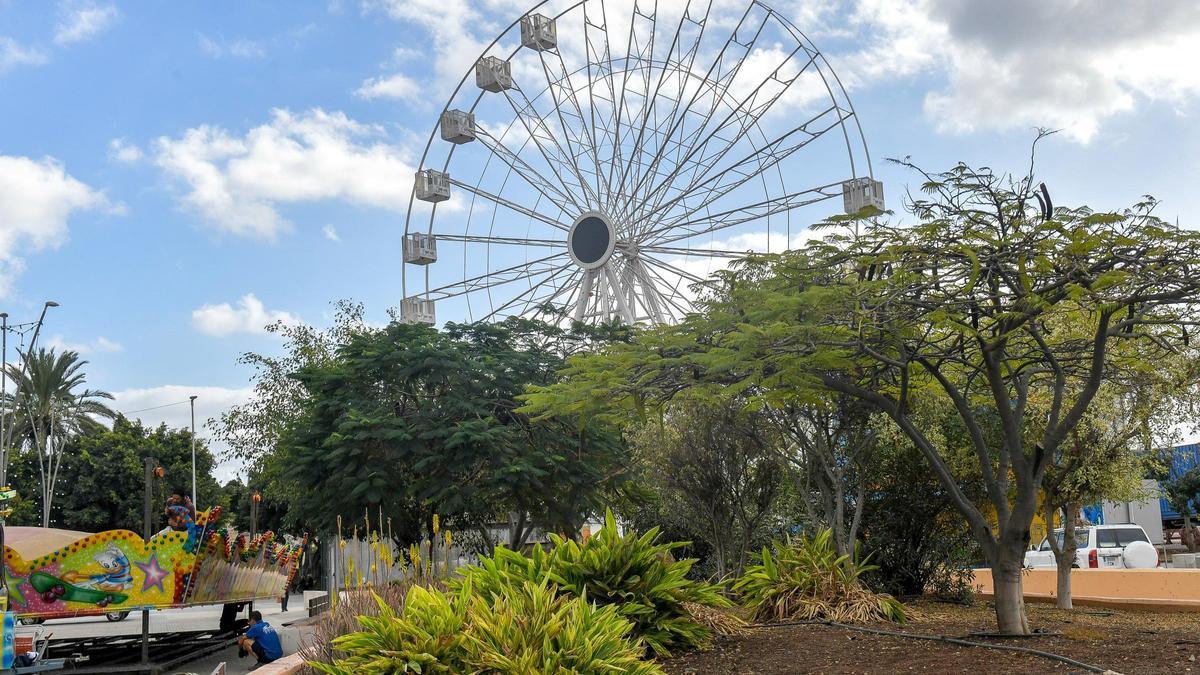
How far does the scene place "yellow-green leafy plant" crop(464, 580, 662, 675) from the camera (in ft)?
25.3

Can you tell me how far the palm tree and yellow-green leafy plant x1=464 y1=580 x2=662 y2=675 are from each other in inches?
1857

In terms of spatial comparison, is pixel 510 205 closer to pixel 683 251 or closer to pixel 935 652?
pixel 683 251

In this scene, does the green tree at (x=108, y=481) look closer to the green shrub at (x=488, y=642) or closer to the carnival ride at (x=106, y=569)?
the carnival ride at (x=106, y=569)

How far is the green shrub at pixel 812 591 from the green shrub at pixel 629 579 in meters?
2.75

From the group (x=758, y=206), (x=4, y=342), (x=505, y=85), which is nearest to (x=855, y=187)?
(x=758, y=206)

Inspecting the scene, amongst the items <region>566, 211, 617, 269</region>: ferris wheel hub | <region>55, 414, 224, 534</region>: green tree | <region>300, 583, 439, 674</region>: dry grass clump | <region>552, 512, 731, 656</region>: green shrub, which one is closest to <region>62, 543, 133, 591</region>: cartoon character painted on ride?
<region>300, 583, 439, 674</region>: dry grass clump

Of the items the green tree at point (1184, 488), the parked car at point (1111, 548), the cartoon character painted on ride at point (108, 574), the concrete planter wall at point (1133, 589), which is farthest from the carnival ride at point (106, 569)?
the green tree at point (1184, 488)

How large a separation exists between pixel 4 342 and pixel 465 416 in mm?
28924

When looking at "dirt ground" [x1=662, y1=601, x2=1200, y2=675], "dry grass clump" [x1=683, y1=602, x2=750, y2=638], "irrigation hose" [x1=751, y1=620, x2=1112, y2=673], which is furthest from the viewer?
"dry grass clump" [x1=683, y1=602, x2=750, y2=638]

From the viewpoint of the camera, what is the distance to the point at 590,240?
111 feet

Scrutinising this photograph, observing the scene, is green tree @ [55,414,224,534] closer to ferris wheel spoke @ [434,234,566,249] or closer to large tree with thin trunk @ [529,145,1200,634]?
ferris wheel spoke @ [434,234,566,249]

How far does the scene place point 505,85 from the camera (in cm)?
3538

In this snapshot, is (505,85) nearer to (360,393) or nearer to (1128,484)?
(360,393)

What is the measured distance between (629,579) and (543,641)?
3.35 metres
